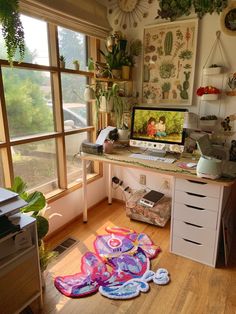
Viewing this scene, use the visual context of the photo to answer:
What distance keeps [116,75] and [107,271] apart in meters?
1.80

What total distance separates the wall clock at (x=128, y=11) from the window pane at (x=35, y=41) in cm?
84

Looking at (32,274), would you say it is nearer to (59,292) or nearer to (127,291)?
(59,292)

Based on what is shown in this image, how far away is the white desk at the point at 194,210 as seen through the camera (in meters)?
1.74

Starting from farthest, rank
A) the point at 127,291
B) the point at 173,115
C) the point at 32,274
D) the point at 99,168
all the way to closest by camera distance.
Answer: the point at 99,168 < the point at 173,115 < the point at 127,291 < the point at 32,274

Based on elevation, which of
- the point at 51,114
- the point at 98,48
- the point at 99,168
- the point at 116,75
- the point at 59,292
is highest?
the point at 98,48

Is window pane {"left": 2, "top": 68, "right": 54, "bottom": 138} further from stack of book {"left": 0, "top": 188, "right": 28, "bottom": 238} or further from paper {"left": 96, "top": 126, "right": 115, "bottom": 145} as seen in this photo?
stack of book {"left": 0, "top": 188, "right": 28, "bottom": 238}

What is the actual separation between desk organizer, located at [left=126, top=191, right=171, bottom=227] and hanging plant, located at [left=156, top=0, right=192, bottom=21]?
5.81 feet

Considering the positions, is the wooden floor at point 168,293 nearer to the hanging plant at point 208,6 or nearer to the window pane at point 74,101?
the window pane at point 74,101

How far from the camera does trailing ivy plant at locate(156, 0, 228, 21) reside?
2006mm

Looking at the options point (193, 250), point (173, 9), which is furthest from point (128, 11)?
point (193, 250)

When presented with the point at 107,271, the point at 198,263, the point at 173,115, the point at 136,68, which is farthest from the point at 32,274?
the point at 136,68

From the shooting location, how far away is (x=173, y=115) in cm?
211

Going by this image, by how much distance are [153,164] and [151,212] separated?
655mm

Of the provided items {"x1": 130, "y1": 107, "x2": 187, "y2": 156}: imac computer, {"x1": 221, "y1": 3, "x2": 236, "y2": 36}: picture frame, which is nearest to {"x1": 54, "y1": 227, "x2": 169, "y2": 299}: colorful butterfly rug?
{"x1": 130, "y1": 107, "x2": 187, "y2": 156}: imac computer
